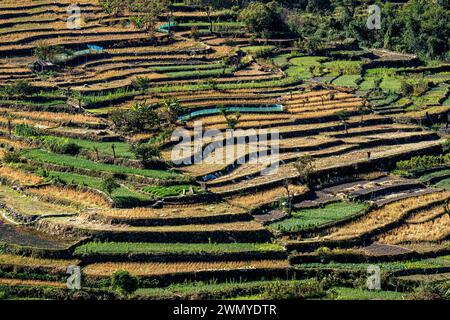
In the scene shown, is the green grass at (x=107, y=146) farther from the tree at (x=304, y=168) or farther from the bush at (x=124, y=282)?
the bush at (x=124, y=282)

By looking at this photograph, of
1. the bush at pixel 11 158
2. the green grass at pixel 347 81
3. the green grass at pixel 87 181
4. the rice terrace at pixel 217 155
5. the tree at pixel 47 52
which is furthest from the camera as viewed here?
the green grass at pixel 347 81

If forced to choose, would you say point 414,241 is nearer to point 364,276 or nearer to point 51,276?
point 364,276

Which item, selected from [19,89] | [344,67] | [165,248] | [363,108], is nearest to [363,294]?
[165,248]

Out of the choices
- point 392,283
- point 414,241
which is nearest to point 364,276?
point 392,283

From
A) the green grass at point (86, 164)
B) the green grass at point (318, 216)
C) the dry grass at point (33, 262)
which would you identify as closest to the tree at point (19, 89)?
the green grass at point (86, 164)

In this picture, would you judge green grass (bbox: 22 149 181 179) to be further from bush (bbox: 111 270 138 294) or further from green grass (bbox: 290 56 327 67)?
green grass (bbox: 290 56 327 67)

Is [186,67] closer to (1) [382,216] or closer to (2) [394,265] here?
(1) [382,216]
